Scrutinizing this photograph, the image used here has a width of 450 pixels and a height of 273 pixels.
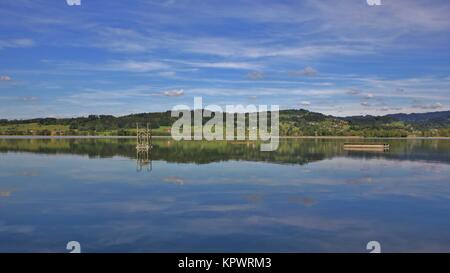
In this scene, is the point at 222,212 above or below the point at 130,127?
below

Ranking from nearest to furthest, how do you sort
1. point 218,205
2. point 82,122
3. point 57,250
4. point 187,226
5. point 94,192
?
point 57,250 < point 187,226 < point 218,205 < point 94,192 < point 82,122

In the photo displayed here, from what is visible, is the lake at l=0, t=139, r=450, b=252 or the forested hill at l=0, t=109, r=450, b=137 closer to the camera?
the lake at l=0, t=139, r=450, b=252

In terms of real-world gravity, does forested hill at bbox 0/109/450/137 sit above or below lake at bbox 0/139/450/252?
above

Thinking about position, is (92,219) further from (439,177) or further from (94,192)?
(439,177)

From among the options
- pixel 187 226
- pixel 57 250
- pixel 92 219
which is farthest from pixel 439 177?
pixel 57 250

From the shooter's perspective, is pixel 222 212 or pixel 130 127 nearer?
pixel 222 212

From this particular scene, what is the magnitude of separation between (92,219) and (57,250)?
3999 mm

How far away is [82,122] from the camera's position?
573ft

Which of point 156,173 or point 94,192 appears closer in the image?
point 94,192

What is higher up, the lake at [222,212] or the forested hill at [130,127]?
the forested hill at [130,127]

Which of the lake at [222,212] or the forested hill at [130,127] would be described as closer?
the lake at [222,212]
